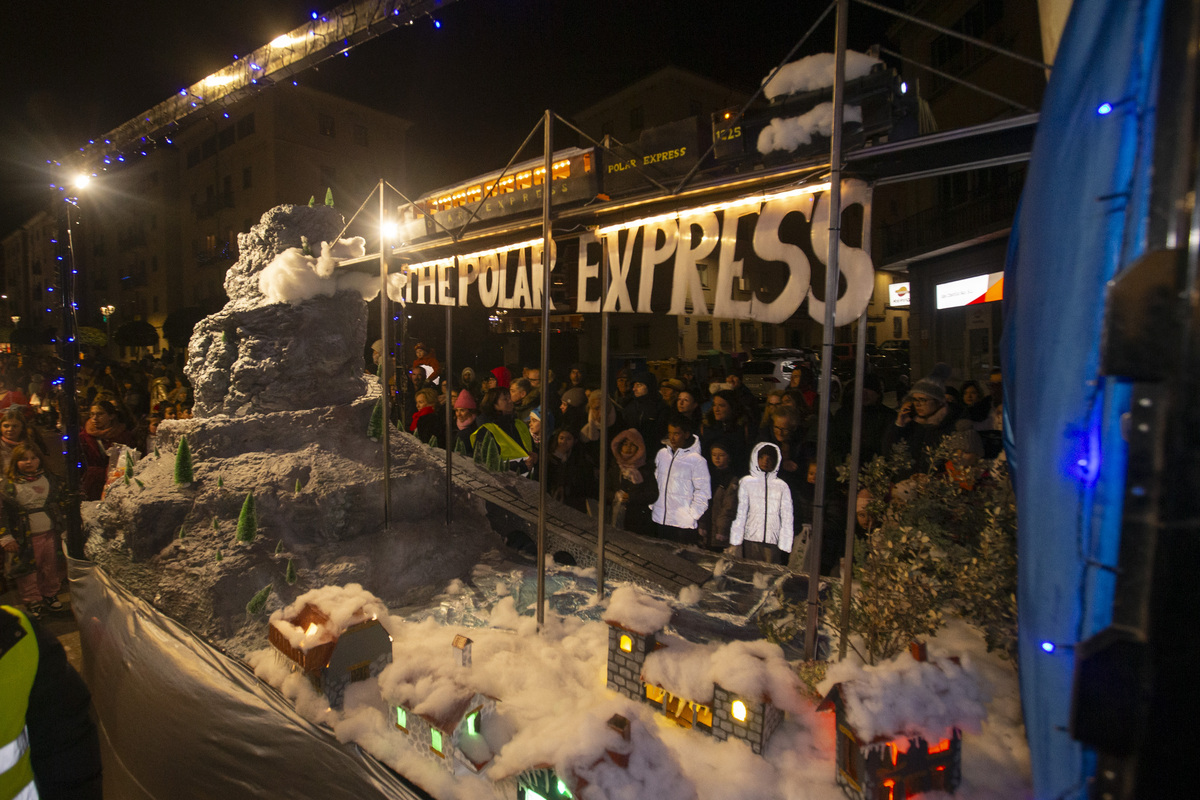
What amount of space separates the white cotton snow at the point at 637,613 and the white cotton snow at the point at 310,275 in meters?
4.43

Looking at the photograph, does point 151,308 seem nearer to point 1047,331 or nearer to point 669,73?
point 669,73

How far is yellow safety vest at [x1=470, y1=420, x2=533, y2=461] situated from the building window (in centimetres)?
2562

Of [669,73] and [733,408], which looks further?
[669,73]

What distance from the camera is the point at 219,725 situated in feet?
9.28

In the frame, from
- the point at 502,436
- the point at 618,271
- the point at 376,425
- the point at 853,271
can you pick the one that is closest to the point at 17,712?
the point at 618,271

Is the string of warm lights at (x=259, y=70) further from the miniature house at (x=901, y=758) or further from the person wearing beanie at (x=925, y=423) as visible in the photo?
the miniature house at (x=901, y=758)

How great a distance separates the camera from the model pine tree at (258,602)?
4.09 m

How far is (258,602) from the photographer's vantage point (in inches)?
163

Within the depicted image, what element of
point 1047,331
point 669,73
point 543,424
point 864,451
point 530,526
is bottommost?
point 530,526

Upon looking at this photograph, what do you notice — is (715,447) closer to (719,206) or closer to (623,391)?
(623,391)

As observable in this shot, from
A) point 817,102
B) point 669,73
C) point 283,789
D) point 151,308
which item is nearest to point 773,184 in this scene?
point 817,102

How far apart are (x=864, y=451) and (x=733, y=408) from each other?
1246mm

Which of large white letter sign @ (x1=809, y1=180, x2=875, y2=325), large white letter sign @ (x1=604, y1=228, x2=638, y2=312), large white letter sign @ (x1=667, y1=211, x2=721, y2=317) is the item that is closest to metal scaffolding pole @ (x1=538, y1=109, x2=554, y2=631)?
large white letter sign @ (x1=604, y1=228, x2=638, y2=312)

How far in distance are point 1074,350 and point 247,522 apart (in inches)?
205
